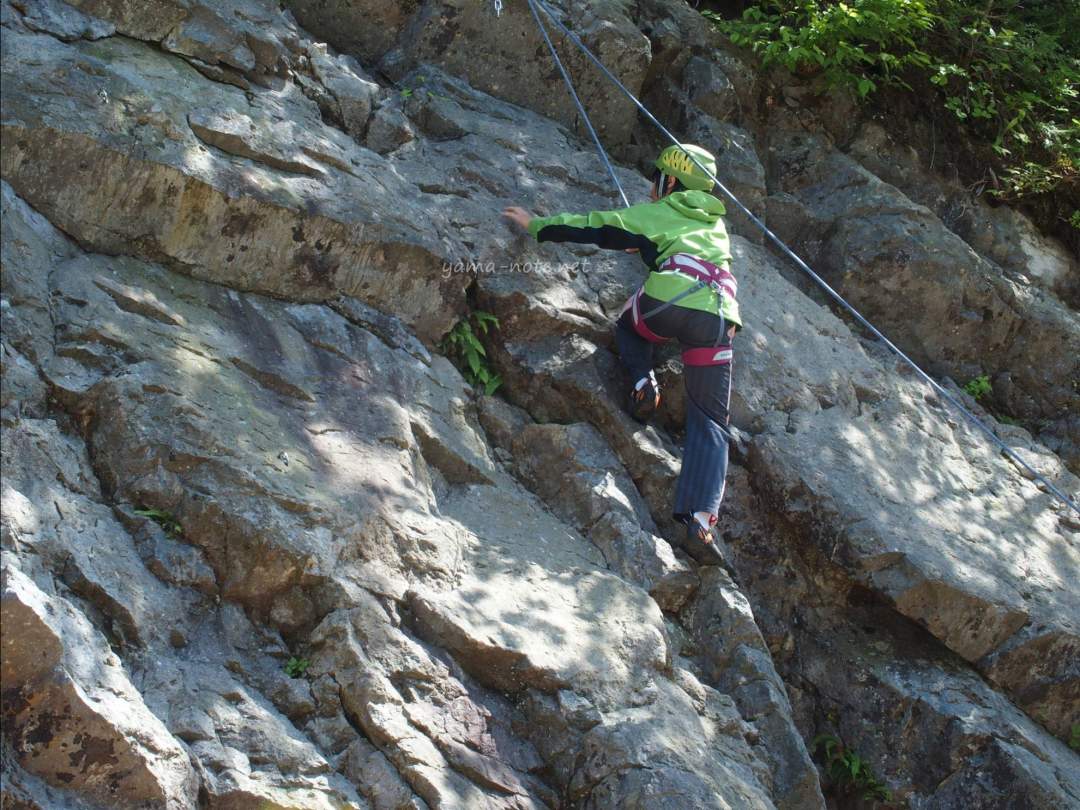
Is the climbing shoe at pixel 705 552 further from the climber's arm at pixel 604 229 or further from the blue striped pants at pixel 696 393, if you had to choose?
the climber's arm at pixel 604 229

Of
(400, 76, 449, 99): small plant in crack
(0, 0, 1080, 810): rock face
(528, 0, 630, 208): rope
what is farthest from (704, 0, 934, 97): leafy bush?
(400, 76, 449, 99): small plant in crack

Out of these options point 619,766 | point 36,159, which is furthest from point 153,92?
point 619,766

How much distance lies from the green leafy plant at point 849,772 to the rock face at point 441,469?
7 centimetres

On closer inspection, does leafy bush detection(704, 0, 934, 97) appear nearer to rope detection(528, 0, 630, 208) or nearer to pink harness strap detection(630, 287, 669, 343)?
rope detection(528, 0, 630, 208)

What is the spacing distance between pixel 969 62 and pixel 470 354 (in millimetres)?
5420

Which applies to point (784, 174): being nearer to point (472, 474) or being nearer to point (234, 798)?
point (472, 474)

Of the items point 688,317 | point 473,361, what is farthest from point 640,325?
point 473,361

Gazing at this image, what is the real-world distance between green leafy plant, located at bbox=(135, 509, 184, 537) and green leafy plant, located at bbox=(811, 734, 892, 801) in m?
3.54

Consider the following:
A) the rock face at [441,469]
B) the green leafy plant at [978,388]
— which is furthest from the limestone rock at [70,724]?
the green leafy plant at [978,388]

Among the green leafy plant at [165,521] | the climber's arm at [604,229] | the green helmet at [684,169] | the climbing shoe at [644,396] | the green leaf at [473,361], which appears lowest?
the green leafy plant at [165,521]

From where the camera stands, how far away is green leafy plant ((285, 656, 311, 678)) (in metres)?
4.56

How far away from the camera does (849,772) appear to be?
588cm

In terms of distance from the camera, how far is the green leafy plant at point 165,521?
461 cm

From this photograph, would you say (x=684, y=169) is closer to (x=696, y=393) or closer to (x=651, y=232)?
(x=651, y=232)
